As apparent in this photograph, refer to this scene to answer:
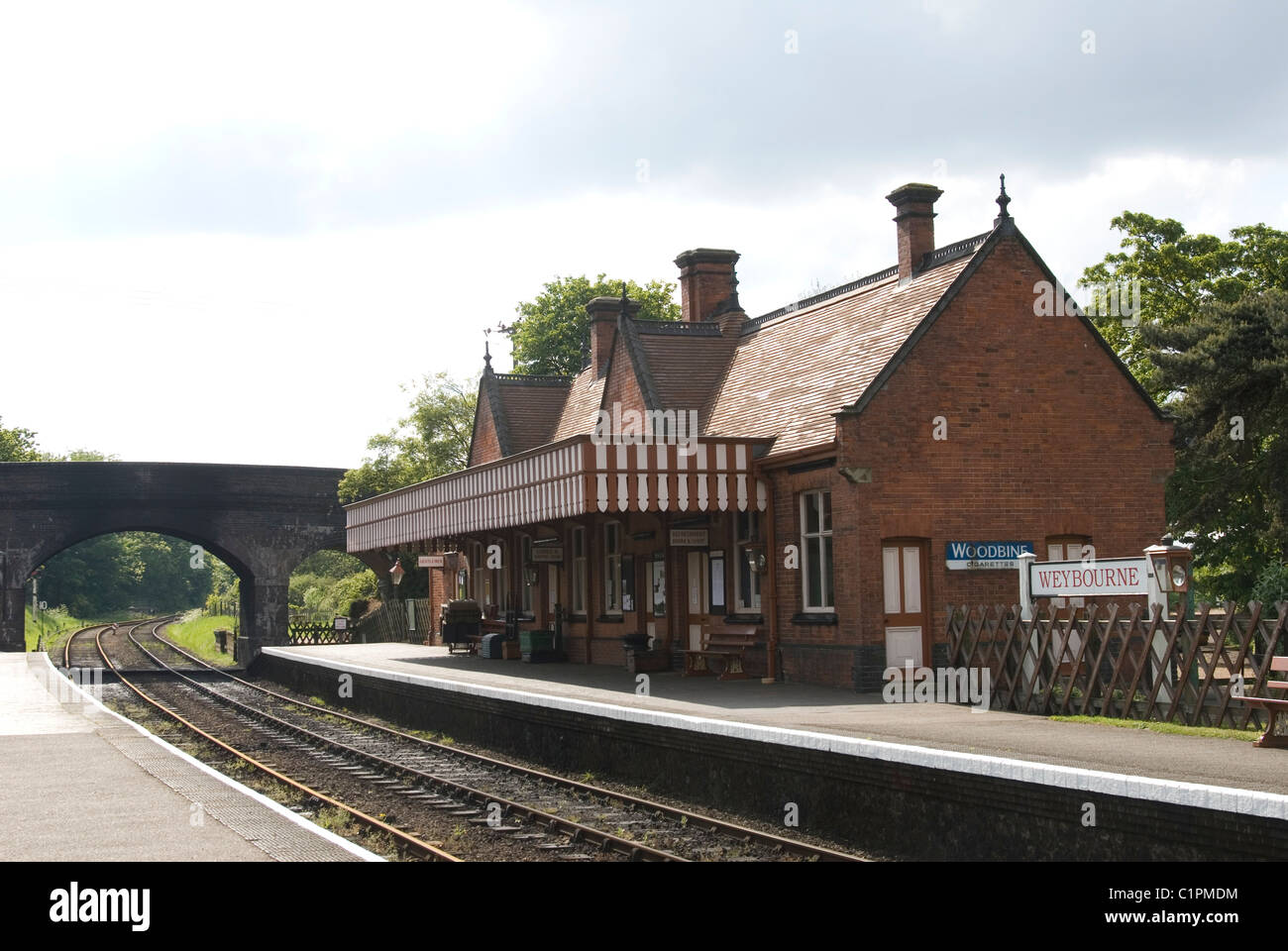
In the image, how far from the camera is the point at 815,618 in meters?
20.2

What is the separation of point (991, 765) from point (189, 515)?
134 feet

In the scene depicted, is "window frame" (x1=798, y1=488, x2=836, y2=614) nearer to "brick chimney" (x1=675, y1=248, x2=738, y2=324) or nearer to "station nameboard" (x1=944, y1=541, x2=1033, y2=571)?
"station nameboard" (x1=944, y1=541, x2=1033, y2=571)

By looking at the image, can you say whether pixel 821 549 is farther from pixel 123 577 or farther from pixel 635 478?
pixel 123 577

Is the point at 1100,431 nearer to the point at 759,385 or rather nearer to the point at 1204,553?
the point at 759,385

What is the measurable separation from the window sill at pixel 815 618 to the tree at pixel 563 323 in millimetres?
30590

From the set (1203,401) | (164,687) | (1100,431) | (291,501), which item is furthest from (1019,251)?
(291,501)

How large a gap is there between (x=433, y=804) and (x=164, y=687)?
22489 millimetres

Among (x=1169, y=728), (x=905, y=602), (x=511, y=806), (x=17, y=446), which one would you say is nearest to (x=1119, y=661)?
(x=1169, y=728)

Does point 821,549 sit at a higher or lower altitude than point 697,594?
higher

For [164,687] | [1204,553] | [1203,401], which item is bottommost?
[164,687]

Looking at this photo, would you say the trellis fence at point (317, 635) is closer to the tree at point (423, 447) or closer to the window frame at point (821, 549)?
the tree at point (423, 447)

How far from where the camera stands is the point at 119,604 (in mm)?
110125

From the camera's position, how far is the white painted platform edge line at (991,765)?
340 inches

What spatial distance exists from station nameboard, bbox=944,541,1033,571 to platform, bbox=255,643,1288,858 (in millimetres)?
2574
